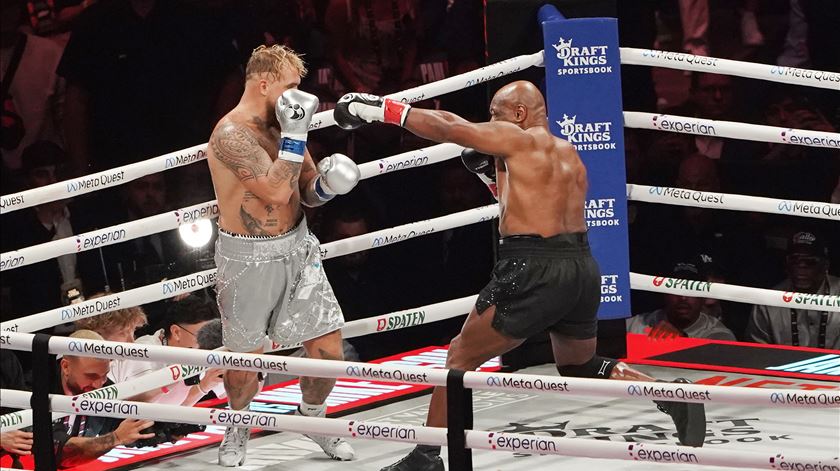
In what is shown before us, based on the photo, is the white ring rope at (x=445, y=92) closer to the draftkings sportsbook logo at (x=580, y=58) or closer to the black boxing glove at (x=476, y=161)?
the draftkings sportsbook logo at (x=580, y=58)

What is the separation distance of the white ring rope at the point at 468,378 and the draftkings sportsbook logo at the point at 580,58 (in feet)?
6.94

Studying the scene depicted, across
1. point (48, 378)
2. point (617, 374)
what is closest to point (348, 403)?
point (617, 374)

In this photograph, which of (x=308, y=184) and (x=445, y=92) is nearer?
(x=308, y=184)

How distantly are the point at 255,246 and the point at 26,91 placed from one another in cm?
283

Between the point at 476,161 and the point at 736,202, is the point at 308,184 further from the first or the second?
the point at 736,202

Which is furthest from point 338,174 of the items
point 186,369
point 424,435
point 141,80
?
point 141,80

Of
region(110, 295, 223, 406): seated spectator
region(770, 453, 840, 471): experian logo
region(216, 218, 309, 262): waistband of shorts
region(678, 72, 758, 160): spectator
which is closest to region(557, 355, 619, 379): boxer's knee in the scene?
region(216, 218, 309, 262): waistband of shorts

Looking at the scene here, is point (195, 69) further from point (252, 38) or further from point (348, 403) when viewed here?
point (348, 403)

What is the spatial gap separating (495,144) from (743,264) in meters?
2.99

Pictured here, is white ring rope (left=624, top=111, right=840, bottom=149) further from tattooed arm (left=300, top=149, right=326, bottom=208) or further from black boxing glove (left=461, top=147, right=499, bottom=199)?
tattooed arm (left=300, top=149, right=326, bottom=208)

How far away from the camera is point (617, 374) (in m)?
4.41

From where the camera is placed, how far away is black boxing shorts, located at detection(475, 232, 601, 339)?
4281 millimetres

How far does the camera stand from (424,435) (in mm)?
3625

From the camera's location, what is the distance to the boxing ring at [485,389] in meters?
3.49
